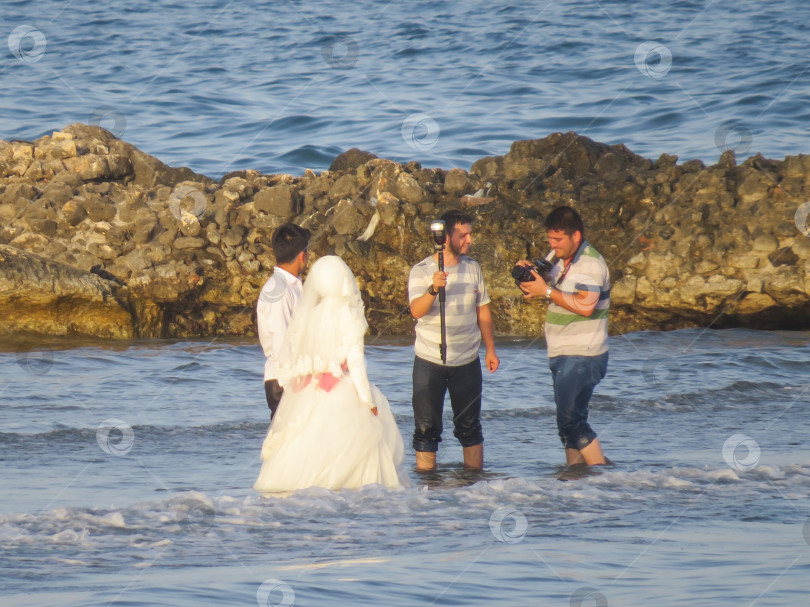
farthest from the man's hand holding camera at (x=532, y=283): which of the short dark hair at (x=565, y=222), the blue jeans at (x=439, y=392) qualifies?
the blue jeans at (x=439, y=392)

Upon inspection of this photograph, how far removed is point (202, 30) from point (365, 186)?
17.6 meters

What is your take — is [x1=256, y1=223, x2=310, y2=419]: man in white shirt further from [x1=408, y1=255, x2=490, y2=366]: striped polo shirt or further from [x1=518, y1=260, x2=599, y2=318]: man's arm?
[x1=518, y1=260, x2=599, y2=318]: man's arm

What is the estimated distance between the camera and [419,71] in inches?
1017

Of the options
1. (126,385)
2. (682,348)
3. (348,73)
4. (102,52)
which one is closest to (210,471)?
(126,385)

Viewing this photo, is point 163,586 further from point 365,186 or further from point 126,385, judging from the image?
point 365,186

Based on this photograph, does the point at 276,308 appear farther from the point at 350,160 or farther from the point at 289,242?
the point at 350,160

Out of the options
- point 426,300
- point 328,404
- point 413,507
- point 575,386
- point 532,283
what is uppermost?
point 532,283

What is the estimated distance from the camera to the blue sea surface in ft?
69.7

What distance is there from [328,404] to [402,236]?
335 inches

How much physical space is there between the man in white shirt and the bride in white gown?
0.33 meters

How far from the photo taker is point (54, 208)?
15.6m

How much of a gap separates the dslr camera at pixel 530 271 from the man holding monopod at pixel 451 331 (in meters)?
0.47

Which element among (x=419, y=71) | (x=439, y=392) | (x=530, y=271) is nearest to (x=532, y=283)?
(x=530, y=271)

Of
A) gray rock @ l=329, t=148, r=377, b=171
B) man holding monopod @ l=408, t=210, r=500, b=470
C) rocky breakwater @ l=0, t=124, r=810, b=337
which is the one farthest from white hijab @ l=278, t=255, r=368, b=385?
A: gray rock @ l=329, t=148, r=377, b=171
